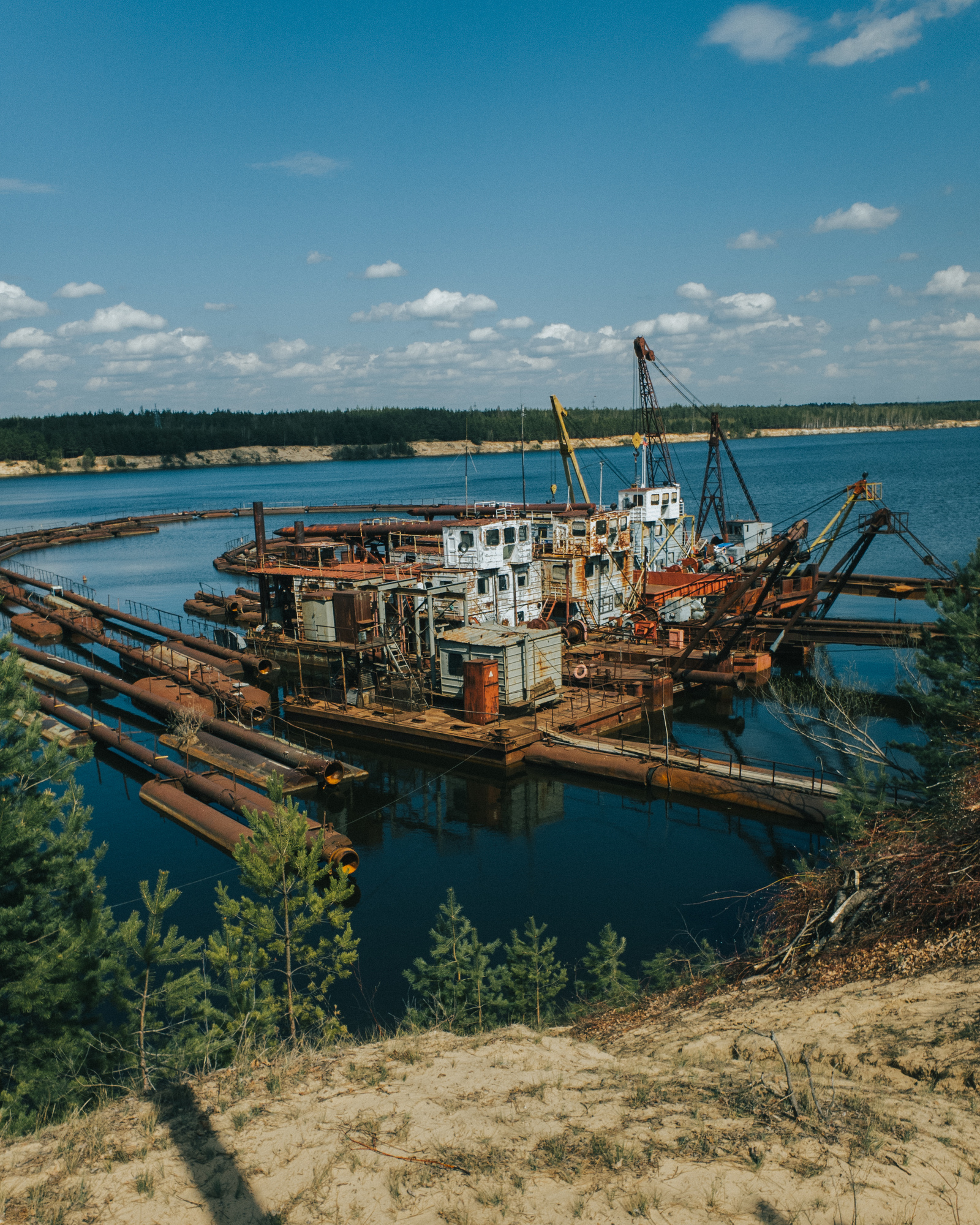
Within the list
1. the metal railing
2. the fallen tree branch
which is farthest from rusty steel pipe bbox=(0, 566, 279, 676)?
the fallen tree branch

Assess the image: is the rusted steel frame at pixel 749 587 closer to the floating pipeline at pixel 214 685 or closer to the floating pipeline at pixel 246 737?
the floating pipeline at pixel 246 737

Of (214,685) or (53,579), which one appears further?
(53,579)

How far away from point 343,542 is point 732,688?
36.2 metres

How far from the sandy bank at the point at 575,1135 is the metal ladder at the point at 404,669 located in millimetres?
27954

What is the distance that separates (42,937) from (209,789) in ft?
59.0

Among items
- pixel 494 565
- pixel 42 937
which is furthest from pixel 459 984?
pixel 494 565

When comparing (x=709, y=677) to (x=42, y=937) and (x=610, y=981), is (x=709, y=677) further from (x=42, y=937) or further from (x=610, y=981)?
(x=42, y=937)

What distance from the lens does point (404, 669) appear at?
40.4 m

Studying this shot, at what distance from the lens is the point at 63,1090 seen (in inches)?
457

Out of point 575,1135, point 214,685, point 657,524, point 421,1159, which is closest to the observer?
point 421,1159

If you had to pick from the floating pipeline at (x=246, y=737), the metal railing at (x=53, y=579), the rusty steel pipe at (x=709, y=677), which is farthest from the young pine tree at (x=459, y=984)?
the metal railing at (x=53, y=579)

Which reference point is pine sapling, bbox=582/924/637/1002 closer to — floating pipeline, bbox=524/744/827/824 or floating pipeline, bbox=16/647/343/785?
floating pipeline, bbox=524/744/827/824

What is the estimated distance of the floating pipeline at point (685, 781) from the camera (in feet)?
88.7

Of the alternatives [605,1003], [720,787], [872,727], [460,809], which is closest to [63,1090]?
[605,1003]
